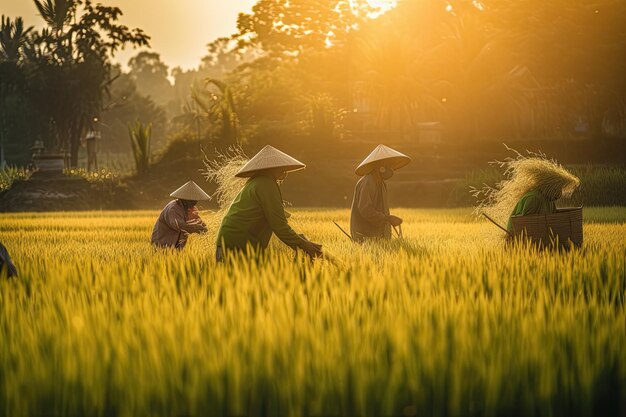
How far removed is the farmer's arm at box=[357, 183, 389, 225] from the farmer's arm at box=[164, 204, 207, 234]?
1697 millimetres

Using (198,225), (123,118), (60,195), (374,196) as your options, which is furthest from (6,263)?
(123,118)

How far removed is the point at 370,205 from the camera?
816 cm

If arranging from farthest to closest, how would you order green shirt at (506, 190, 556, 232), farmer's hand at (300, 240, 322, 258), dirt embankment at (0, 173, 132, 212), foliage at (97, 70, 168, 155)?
foliage at (97, 70, 168, 155)
dirt embankment at (0, 173, 132, 212)
green shirt at (506, 190, 556, 232)
farmer's hand at (300, 240, 322, 258)

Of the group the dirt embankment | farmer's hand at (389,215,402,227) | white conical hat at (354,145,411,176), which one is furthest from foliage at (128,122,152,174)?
farmer's hand at (389,215,402,227)

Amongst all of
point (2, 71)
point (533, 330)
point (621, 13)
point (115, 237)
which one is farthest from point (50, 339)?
point (2, 71)

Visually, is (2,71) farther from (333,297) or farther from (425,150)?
(333,297)

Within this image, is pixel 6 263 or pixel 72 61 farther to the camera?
pixel 72 61

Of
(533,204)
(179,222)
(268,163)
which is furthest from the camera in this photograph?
(179,222)

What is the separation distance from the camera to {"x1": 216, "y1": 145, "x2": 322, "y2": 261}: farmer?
5.78m

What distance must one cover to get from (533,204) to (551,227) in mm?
267

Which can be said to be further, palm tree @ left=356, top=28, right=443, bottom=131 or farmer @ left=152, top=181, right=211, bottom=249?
palm tree @ left=356, top=28, right=443, bottom=131

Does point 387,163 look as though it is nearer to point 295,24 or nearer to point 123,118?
point 295,24

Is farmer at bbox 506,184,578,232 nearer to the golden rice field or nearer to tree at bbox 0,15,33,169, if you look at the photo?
the golden rice field

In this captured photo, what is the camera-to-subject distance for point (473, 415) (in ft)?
8.57
